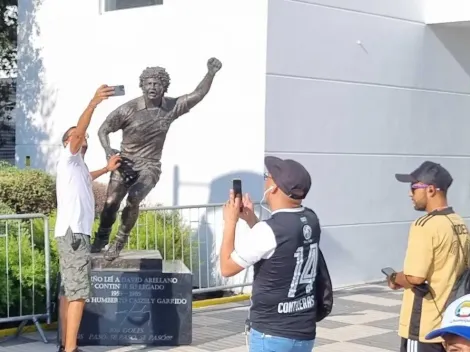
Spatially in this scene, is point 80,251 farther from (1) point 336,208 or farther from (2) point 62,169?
(1) point 336,208

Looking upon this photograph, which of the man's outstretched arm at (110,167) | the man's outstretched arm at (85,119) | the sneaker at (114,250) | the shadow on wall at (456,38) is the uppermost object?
the shadow on wall at (456,38)

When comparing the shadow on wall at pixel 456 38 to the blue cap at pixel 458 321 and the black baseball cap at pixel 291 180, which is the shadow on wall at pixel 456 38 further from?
the blue cap at pixel 458 321

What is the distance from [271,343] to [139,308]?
386 centimetres

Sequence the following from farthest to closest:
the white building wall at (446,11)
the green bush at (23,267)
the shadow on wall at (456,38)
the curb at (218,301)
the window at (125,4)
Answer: the shadow on wall at (456,38), the white building wall at (446,11), the window at (125,4), the curb at (218,301), the green bush at (23,267)

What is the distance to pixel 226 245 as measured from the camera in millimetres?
4488

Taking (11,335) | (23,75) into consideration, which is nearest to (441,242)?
(11,335)

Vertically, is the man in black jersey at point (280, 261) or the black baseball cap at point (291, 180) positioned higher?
the black baseball cap at point (291, 180)

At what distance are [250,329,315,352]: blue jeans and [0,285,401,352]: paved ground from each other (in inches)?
141

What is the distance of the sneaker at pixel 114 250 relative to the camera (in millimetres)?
8297

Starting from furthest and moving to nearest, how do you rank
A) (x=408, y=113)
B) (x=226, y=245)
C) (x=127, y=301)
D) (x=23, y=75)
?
(x=23, y=75) → (x=408, y=113) → (x=127, y=301) → (x=226, y=245)

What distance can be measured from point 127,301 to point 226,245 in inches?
152

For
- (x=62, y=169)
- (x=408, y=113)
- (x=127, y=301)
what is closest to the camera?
(x=62, y=169)

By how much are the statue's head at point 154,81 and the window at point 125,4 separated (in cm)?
418

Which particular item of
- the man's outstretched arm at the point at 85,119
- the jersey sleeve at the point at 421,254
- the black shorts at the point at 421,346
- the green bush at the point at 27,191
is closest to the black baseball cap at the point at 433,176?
the jersey sleeve at the point at 421,254
